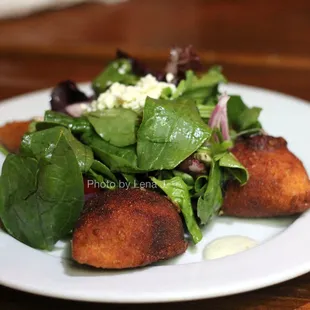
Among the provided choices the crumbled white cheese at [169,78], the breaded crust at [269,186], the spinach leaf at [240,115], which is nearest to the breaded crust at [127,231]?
the breaded crust at [269,186]

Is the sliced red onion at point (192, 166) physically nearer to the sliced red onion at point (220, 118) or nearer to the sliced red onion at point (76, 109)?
the sliced red onion at point (220, 118)

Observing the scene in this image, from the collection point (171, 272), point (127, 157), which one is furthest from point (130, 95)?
point (171, 272)

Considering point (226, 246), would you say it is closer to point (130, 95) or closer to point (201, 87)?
point (130, 95)

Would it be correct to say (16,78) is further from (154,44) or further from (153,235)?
(153,235)

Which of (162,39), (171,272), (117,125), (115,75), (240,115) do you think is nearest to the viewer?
(171,272)

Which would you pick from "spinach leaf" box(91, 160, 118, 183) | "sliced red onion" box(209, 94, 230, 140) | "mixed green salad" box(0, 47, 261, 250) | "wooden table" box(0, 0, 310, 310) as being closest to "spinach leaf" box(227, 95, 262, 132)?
"mixed green salad" box(0, 47, 261, 250)

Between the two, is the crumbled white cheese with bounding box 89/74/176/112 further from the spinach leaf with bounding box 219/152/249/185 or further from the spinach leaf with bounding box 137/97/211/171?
the spinach leaf with bounding box 219/152/249/185
